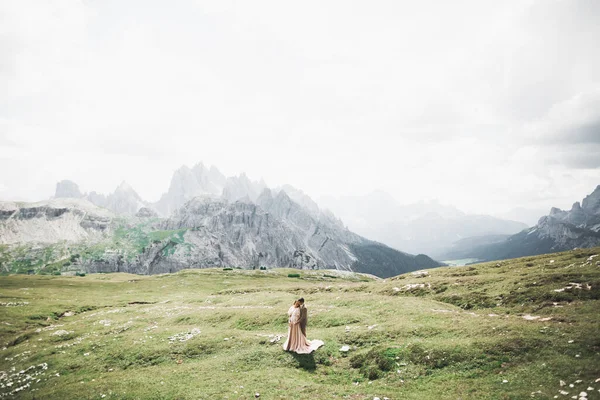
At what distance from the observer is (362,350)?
23.3 metres

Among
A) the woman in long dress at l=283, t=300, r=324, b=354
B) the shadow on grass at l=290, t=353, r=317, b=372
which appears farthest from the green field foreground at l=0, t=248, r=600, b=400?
the woman in long dress at l=283, t=300, r=324, b=354

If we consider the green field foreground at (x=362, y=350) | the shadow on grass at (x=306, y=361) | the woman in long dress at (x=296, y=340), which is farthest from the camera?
the woman in long dress at (x=296, y=340)

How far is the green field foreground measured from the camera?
17.4 metres

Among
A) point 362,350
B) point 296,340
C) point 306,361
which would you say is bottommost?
point 306,361

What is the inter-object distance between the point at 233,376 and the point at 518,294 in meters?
29.9

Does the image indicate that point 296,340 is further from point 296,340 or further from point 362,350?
point 362,350

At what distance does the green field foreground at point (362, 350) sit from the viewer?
17406 millimetres

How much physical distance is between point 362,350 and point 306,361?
15.0 ft

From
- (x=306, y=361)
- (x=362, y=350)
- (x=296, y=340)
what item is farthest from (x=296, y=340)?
(x=362, y=350)

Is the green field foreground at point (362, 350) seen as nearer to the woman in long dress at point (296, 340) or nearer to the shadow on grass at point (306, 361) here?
the shadow on grass at point (306, 361)

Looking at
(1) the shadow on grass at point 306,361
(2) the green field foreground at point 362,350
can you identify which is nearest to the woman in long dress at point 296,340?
(1) the shadow on grass at point 306,361

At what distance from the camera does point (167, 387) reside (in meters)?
21.0

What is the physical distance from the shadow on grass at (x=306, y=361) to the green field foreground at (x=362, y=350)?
0.47 feet

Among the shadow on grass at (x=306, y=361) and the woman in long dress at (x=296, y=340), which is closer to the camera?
the shadow on grass at (x=306, y=361)
